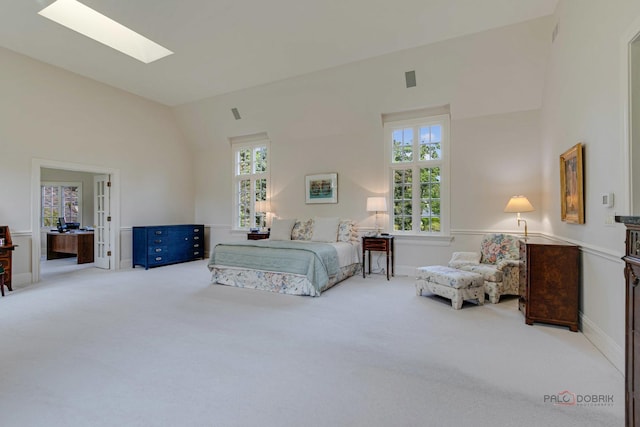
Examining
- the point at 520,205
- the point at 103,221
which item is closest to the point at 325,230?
the point at 520,205

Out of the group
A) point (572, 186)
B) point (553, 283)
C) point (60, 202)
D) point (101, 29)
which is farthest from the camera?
point (60, 202)

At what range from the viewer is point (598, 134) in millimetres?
2568

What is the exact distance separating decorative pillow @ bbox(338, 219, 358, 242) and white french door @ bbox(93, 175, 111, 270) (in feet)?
15.8

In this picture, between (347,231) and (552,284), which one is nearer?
(552,284)

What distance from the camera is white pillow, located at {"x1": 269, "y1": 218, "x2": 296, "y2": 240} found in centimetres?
588

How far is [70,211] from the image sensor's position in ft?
29.1

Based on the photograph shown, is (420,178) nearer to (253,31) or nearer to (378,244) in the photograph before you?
(378,244)

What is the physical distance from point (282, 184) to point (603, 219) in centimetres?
533

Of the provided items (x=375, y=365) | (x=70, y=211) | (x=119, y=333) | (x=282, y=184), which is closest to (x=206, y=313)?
(x=119, y=333)

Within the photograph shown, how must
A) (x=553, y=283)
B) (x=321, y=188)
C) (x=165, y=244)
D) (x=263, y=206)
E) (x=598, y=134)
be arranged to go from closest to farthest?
(x=598, y=134)
(x=553, y=283)
(x=321, y=188)
(x=165, y=244)
(x=263, y=206)

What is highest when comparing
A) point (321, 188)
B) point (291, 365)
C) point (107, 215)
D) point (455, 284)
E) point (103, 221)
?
point (321, 188)

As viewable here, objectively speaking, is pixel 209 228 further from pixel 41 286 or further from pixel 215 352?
pixel 215 352

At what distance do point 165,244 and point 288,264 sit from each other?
365 cm

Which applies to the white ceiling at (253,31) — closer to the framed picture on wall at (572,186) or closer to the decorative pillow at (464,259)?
the framed picture on wall at (572,186)
